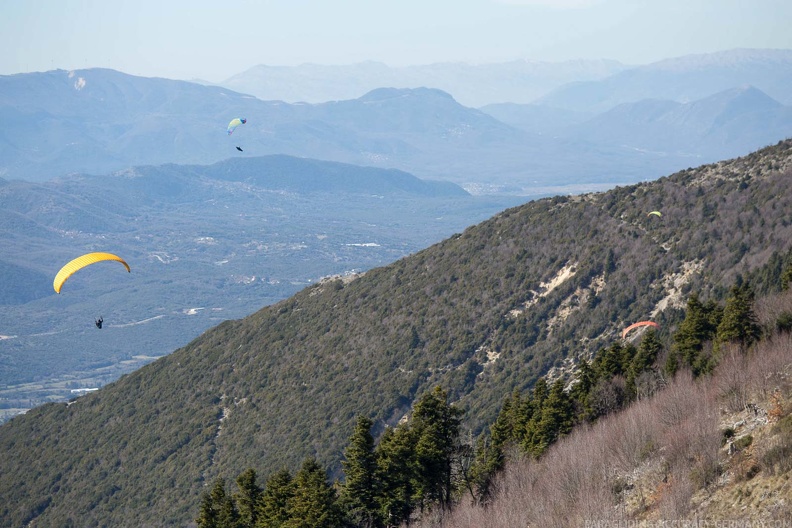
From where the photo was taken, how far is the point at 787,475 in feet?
57.5

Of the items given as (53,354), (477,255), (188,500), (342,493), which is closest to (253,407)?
(188,500)

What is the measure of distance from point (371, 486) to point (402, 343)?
32470mm

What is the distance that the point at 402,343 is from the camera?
203ft

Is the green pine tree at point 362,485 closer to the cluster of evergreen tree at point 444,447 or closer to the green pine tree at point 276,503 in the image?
the cluster of evergreen tree at point 444,447

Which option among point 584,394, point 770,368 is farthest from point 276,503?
point 770,368

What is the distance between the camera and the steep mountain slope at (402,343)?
53.1 metres

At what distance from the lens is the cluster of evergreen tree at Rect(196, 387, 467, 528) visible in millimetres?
28266

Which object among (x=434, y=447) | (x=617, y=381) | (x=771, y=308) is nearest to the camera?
(x=434, y=447)

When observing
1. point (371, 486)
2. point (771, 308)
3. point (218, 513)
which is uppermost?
point (771, 308)

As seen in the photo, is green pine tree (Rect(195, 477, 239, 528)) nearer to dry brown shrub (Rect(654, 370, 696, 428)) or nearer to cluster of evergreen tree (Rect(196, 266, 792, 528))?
cluster of evergreen tree (Rect(196, 266, 792, 528))

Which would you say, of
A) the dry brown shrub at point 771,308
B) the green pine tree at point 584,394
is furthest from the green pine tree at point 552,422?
the dry brown shrub at point 771,308

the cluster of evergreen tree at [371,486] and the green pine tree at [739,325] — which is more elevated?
the green pine tree at [739,325]

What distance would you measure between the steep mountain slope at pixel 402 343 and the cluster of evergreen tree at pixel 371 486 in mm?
18621

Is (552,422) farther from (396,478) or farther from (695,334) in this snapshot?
(695,334)
